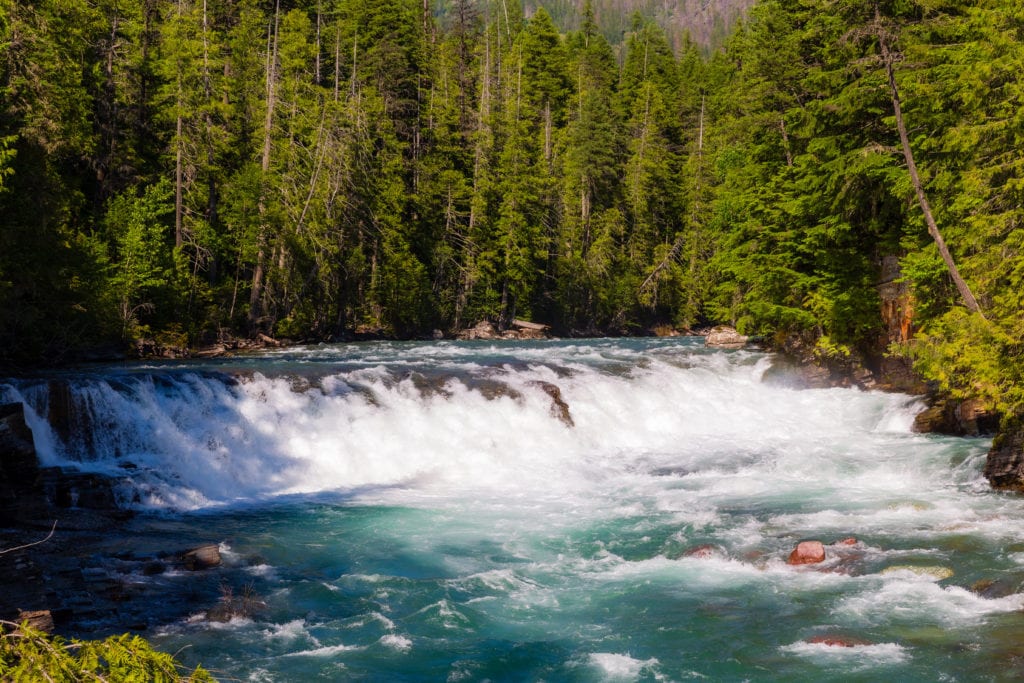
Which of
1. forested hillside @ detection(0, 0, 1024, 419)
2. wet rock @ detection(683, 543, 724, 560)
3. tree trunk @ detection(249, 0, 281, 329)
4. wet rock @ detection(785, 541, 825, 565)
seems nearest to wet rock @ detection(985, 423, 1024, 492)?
forested hillside @ detection(0, 0, 1024, 419)

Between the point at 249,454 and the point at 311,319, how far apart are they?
18.0m

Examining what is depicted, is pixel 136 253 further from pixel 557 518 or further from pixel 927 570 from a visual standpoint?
pixel 927 570

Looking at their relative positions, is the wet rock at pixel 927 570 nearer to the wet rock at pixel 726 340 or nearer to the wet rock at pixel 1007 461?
the wet rock at pixel 1007 461

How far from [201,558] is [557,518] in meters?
6.07

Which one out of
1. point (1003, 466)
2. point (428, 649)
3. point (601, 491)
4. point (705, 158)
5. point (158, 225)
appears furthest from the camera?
point (705, 158)

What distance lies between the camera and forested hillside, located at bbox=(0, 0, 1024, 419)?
17.9 metres

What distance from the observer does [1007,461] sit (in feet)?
48.5

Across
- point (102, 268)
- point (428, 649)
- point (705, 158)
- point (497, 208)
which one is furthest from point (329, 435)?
point (705, 158)

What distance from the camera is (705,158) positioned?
5878 cm

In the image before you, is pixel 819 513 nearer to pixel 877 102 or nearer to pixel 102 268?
pixel 877 102

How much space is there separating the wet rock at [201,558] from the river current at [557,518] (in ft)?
1.41

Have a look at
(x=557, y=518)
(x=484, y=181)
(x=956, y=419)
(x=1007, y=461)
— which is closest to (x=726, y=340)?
(x=484, y=181)

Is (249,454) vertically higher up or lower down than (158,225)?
lower down

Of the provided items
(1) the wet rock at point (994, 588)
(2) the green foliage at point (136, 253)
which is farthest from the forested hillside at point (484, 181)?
(1) the wet rock at point (994, 588)
